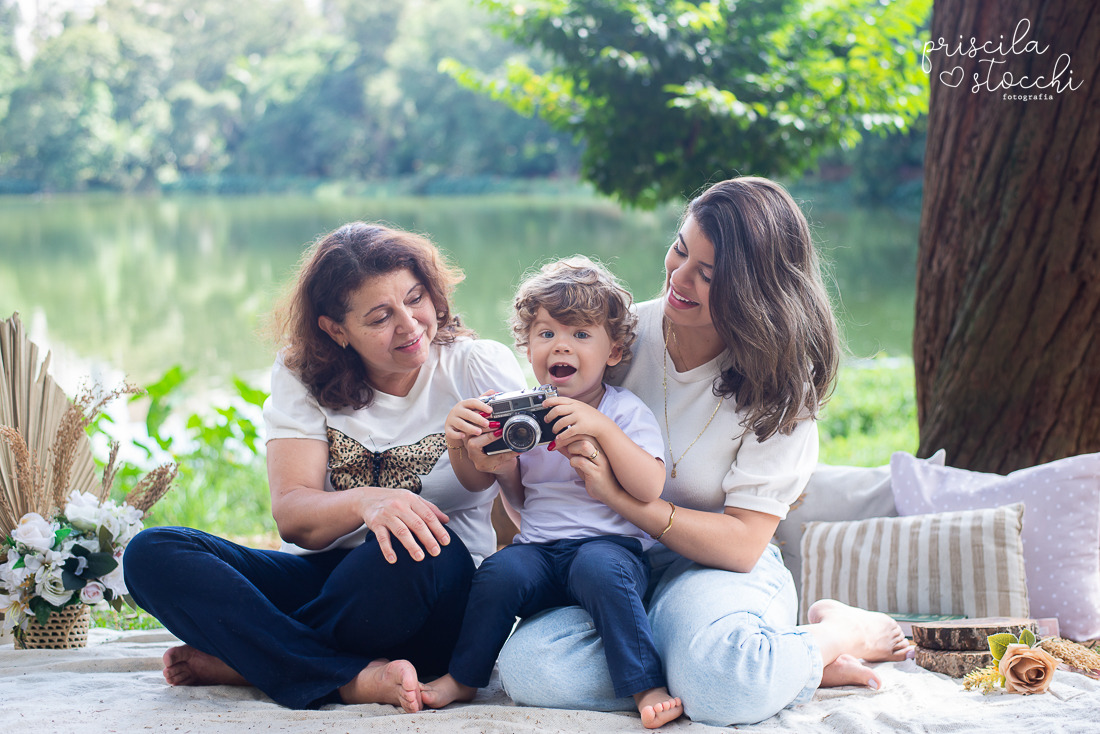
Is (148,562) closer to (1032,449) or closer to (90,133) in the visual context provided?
(1032,449)

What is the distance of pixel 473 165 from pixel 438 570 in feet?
103

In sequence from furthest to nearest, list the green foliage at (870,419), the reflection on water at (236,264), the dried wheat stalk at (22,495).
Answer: the reflection on water at (236,264), the green foliage at (870,419), the dried wheat stalk at (22,495)

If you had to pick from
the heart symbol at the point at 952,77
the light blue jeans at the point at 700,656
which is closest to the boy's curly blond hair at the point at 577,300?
the light blue jeans at the point at 700,656

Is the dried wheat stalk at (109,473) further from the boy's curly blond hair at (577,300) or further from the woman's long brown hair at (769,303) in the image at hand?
the woman's long brown hair at (769,303)

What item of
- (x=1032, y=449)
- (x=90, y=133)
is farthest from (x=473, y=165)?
(x=1032, y=449)

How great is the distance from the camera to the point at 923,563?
233cm

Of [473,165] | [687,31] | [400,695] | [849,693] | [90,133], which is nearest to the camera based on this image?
[400,695]

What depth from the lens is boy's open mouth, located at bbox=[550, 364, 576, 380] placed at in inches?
80.2

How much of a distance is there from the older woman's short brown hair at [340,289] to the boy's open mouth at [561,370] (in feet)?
1.26

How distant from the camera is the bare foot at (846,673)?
2.03 meters

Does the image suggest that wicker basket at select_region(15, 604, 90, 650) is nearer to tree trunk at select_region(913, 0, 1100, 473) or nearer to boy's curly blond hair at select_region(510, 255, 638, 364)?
boy's curly blond hair at select_region(510, 255, 638, 364)

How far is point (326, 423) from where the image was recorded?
2146mm

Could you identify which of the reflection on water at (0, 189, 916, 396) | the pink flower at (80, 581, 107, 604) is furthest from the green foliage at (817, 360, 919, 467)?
the pink flower at (80, 581, 107, 604)

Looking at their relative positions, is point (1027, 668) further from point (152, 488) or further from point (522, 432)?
point (152, 488)
